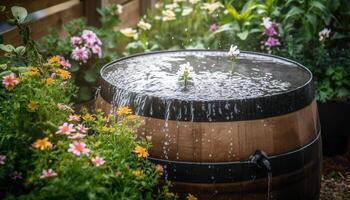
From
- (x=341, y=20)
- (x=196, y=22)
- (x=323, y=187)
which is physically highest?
(x=341, y=20)

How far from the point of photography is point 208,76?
7.43 feet

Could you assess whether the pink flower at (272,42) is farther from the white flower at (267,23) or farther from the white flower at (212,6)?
the white flower at (212,6)

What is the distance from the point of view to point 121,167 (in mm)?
1643

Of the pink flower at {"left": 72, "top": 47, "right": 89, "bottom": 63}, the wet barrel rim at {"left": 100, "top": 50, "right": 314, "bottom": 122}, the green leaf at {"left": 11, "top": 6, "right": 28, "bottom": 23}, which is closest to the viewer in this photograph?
the wet barrel rim at {"left": 100, "top": 50, "right": 314, "bottom": 122}

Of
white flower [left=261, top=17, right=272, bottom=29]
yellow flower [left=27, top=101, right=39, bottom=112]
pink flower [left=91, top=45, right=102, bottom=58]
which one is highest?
yellow flower [left=27, top=101, right=39, bottom=112]

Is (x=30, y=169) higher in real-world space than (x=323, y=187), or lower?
higher

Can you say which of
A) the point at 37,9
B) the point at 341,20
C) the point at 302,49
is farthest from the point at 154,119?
the point at 341,20

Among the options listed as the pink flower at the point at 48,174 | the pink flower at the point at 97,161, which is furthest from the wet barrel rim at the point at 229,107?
the pink flower at the point at 48,174

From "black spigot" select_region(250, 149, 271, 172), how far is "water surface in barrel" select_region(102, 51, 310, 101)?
0.22 metres

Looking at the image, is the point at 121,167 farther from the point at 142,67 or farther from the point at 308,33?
the point at 308,33

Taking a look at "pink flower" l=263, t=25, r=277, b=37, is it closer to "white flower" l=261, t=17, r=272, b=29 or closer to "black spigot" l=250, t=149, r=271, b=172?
"white flower" l=261, t=17, r=272, b=29

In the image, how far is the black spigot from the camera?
1.90 meters

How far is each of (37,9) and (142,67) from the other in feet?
3.67

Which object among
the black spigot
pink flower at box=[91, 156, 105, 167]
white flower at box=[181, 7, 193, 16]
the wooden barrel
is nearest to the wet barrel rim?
the wooden barrel
